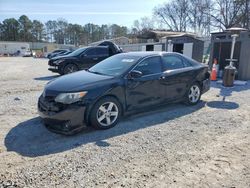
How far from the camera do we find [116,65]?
5434 mm

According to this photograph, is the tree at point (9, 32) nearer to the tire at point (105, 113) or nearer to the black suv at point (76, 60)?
the black suv at point (76, 60)

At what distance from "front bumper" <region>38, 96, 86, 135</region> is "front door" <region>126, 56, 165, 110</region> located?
44.4 inches

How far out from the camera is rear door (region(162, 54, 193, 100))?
18.6 feet

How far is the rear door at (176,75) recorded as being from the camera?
5.67 metres

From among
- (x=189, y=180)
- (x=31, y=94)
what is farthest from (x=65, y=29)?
(x=189, y=180)

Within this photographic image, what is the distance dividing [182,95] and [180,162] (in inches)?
113

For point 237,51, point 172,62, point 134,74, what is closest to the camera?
point 134,74

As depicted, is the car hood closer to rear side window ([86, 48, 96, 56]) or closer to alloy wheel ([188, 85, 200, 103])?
alloy wheel ([188, 85, 200, 103])

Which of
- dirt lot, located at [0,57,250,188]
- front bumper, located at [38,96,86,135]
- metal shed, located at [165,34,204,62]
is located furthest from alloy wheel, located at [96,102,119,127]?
metal shed, located at [165,34,204,62]

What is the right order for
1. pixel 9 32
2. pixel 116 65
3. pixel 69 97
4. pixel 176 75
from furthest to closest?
pixel 9 32 → pixel 176 75 → pixel 116 65 → pixel 69 97

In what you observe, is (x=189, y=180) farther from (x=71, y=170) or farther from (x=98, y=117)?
(x=98, y=117)

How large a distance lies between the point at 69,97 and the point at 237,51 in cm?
936

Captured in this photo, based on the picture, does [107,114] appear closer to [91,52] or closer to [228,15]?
[91,52]

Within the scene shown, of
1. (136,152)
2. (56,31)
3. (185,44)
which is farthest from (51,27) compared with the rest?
(136,152)
